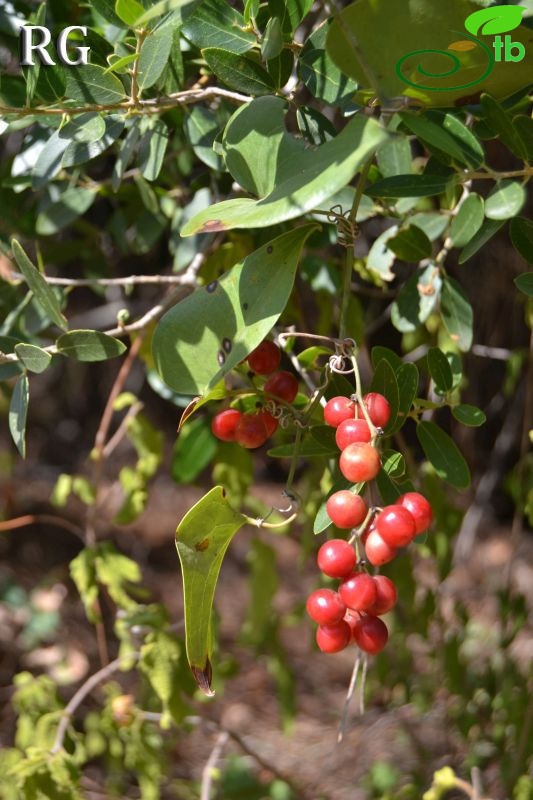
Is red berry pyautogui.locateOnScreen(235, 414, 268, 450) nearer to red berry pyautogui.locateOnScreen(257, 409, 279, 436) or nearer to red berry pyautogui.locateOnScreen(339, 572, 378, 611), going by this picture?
red berry pyautogui.locateOnScreen(257, 409, 279, 436)

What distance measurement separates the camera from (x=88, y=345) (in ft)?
2.71

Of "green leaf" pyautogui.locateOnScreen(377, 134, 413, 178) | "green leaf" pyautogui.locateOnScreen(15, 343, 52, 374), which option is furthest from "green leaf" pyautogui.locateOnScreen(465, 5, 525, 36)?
"green leaf" pyautogui.locateOnScreen(15, 343, 52, 374)

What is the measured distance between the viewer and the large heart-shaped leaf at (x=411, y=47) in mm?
617

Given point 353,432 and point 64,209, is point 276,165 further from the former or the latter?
point 64,209

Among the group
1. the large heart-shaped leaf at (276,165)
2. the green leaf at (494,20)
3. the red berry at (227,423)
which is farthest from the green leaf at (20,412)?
the green leaf at (494,20)

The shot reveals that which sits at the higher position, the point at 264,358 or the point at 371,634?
the point at 264,358

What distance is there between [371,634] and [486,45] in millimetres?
459

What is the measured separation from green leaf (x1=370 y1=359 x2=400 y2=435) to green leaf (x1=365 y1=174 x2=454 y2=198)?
0.15 m

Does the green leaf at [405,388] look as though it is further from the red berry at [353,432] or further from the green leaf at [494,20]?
the green leaf at [494,20]

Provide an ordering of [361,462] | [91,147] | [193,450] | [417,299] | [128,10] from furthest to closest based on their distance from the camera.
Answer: [193,450], [417,299], [91,147], [128,10], [361,462]

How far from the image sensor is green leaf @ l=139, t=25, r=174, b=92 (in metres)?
0.72

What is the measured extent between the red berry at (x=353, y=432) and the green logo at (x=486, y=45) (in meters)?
0.26

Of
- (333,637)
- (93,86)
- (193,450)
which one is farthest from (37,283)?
(193,450)

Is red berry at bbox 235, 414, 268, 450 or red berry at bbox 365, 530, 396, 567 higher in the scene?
red berry at bbox 365, 530, 396, 567
